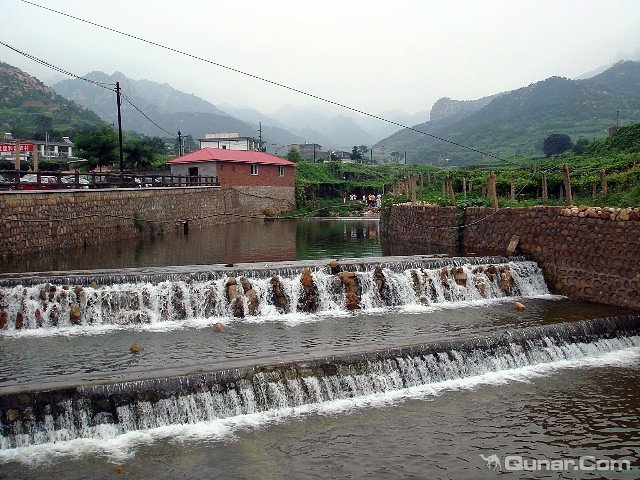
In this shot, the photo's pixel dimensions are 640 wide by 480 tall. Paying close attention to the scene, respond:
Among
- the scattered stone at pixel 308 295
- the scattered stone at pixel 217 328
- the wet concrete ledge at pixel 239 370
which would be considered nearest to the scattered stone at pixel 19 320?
the scattered stone at pixel 217 328

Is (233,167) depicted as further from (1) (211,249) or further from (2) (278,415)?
(2) (278,415)

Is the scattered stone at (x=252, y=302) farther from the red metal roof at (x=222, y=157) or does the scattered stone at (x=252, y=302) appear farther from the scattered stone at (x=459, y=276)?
the red metal roof at (x=222, y=157)

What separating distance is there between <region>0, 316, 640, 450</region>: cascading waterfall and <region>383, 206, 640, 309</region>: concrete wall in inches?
129

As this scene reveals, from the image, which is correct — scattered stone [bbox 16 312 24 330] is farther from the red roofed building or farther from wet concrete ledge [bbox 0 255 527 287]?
the red roofed building

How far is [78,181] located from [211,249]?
250 inches

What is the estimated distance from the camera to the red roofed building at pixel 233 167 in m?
43.6

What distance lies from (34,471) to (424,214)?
21577mm

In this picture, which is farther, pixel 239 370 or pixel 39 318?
pixel 39 318

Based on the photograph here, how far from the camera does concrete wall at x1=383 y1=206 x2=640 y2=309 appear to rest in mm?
15234

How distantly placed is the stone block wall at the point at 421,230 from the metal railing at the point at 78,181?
13.7 metres

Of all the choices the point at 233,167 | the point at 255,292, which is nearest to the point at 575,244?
the point at 255,292

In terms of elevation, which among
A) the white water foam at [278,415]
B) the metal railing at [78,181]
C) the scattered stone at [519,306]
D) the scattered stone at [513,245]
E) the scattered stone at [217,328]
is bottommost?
the white water foam at [278,415]

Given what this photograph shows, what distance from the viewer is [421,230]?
27141mm

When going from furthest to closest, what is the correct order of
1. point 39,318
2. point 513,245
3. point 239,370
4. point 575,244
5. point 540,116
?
point 540,116
point 513,245
point 575,244
point 39,318
point 239,370
